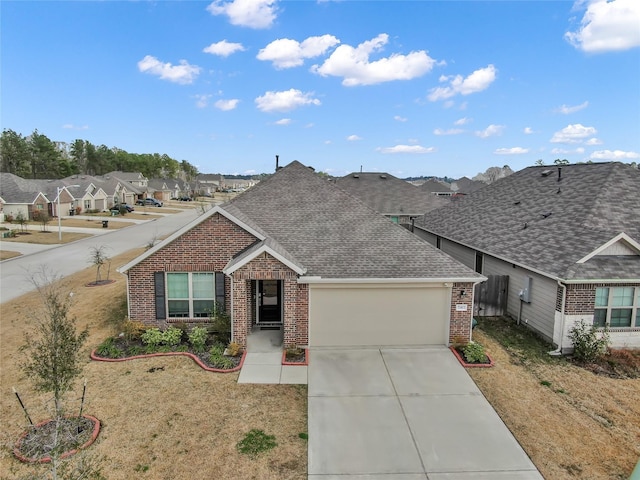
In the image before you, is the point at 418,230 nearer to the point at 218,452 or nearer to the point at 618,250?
the point at 618,250

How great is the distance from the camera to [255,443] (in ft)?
27.6

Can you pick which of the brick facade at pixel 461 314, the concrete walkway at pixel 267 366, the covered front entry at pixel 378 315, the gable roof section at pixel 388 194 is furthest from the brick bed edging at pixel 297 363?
the gable roof section at pixel 388 194

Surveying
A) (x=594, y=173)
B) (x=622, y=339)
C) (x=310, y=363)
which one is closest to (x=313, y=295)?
(x=310, y=363)

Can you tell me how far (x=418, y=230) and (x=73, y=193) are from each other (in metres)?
51.2

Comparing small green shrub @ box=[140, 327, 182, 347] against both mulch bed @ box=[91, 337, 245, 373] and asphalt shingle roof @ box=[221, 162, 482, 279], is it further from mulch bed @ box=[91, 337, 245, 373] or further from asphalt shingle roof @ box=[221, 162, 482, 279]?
asphalt shingle roof @ box=[221, 162, 482, 279]

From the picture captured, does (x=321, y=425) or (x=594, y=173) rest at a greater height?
(x=594, y=173)

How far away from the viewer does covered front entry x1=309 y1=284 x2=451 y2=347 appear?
1324cm

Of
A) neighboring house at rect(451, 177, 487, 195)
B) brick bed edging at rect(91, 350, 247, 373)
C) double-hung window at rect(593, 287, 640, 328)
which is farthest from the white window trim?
neighboring house at rect(451, 177, 487, 195)

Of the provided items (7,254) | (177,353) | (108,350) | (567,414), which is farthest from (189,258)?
(7,254)

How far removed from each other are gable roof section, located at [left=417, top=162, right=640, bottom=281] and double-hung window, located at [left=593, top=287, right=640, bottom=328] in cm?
56

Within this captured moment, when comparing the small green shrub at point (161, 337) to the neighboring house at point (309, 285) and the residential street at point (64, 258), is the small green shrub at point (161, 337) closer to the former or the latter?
the neighboring house at point (309, 285)

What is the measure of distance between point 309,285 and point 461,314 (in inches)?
194

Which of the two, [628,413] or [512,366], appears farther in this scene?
[512,366]

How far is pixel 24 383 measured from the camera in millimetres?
10812
